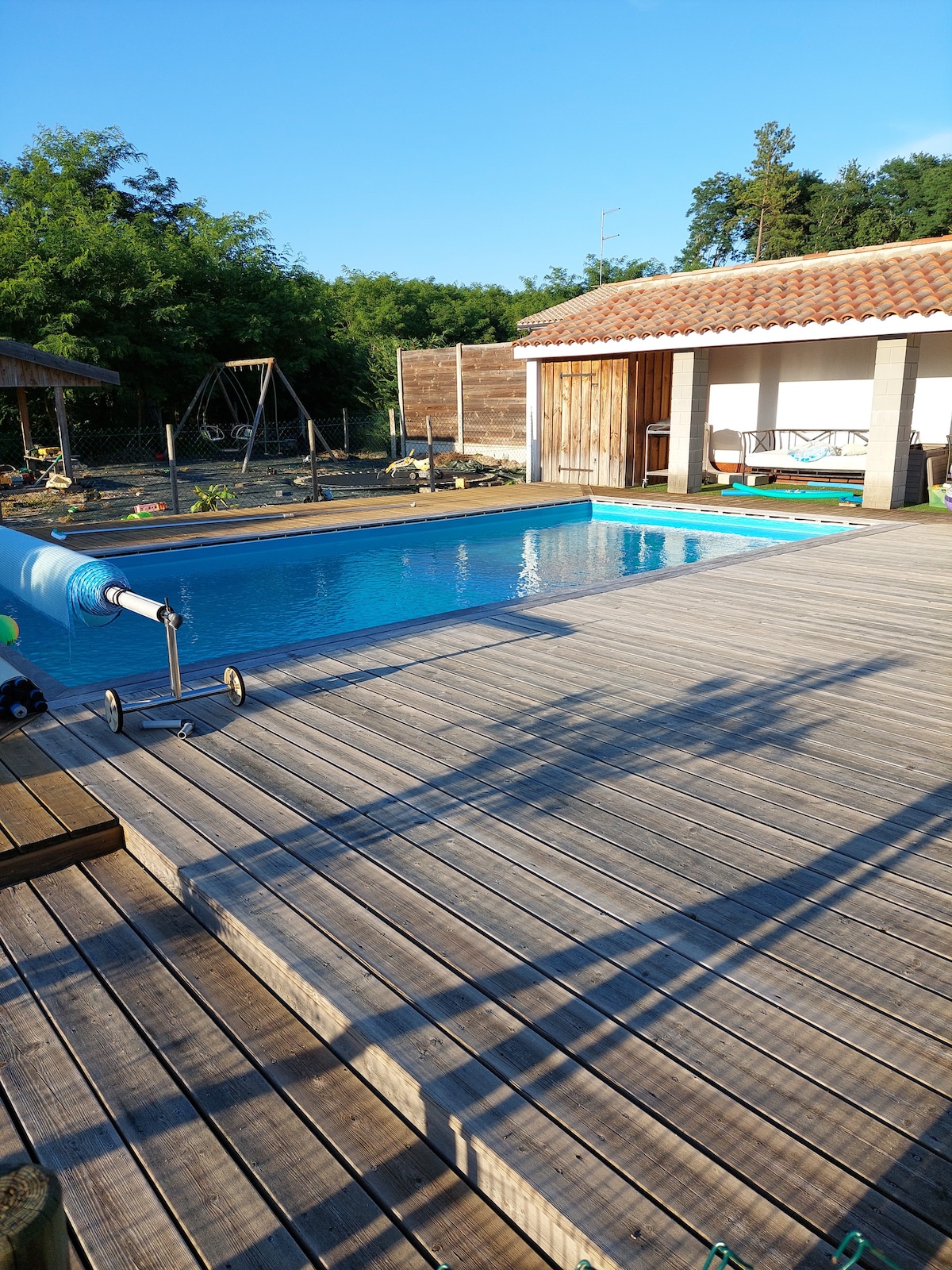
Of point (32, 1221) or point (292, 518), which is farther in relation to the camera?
point (292, 518)

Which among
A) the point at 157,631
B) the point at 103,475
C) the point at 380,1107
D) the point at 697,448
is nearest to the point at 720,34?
the point at 697,448

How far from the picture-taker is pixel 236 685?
4148 mm

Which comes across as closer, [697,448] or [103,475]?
[697,448]

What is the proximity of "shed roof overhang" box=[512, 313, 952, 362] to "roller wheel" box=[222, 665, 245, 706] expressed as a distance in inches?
355

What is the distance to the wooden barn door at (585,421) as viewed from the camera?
13492 millimetres

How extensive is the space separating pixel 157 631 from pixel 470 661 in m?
3.91

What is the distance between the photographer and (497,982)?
86.4 inches

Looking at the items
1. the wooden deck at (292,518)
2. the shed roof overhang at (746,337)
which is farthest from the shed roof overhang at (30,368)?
the shed roof overhang at (746,337)

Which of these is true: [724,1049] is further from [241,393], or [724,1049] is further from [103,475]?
[241,393]

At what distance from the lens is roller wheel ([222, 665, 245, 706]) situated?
13.5 ft

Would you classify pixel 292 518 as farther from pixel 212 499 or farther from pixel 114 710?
pixel 114 710

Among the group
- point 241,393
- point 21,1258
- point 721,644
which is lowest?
point 721,644

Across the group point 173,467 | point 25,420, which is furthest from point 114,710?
point 25,420

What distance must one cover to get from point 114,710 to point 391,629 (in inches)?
82.0
